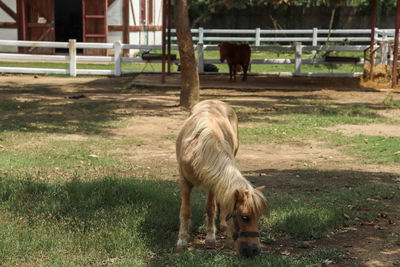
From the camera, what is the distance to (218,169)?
14.3 ft

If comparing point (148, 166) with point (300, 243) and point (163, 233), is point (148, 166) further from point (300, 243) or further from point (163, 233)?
point (300, 243)

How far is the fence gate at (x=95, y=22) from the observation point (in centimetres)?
2267

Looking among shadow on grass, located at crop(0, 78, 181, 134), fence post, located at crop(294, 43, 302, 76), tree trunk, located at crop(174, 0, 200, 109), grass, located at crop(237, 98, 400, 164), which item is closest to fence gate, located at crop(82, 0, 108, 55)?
shadow on grass, located at crop(0, 78, 181, 134)

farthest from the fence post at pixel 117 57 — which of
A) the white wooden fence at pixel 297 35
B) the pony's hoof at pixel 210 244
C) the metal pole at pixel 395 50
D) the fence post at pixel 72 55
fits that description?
the pony's hoof at pixel 210 244

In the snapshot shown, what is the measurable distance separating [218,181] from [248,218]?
389mm

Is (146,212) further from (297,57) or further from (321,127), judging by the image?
Answer: (297,57)

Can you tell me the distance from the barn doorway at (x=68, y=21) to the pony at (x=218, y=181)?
24693 millimetres

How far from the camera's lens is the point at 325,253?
461 cm

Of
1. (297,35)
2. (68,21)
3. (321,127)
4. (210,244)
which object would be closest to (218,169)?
(210,244)

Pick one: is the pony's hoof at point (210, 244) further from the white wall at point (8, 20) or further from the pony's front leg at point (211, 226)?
the white wall at point (8, 20)

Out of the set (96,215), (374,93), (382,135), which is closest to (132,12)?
(374,93)

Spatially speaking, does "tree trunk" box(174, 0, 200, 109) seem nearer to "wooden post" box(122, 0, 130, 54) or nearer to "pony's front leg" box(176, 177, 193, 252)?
"pony's front leg" box(176, 177, 193, 252)

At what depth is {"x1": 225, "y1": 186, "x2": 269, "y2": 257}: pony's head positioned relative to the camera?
4102mm

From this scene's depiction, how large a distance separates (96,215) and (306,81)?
516 inches
